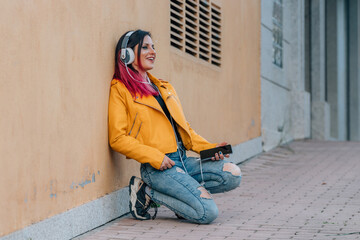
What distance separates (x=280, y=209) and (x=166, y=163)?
4.41 feet

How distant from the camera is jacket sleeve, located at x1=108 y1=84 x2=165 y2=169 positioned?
5410mm

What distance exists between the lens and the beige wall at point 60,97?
14.1 feet

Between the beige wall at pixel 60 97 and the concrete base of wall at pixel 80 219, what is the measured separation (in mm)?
50

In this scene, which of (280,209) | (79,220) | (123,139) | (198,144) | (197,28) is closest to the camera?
(79,220)

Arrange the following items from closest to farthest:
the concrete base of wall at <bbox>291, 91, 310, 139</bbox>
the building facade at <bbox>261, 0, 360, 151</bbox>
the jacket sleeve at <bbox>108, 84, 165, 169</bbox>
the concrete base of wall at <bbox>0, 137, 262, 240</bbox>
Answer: the concrete base of wall at <bbox>0, 137, 262, 240</bbox> < the jacket sleeve at <bbox>108, 84, 165, 169</bbox> < the building facade at <bbox>261, 0, 360, 151</bbox> < the concrete base of wall at <bbox>291, 91, 310, 139</bbox>

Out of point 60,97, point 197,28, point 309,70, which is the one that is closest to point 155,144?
point 60,97

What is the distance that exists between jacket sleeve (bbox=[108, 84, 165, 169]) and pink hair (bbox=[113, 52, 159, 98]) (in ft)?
0.30

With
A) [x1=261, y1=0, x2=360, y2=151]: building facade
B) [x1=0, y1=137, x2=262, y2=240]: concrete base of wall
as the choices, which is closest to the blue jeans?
[x1=0, y1=137, x2=262, y2=240]: concrete base of wall

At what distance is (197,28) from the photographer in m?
8.03

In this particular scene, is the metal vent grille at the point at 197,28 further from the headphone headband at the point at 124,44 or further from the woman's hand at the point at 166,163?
the woman's hand at the point at 166,163

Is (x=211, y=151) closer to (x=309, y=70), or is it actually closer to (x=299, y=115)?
(x=299, y=115)

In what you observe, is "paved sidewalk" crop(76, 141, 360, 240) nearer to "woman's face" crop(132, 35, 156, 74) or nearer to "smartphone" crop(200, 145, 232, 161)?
"smartphone" crop(200, 145, 232, 161)

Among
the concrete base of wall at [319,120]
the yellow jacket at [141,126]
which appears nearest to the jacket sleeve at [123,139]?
the yellow jacket at [141,126]

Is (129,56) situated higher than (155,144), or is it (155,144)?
(129,56)
